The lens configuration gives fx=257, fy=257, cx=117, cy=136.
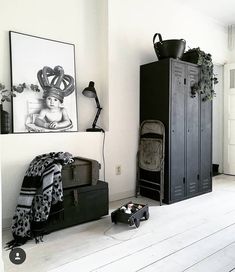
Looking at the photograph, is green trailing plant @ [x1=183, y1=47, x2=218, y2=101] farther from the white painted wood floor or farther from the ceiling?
the white painted wood floor

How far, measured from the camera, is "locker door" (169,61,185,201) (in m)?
3.20

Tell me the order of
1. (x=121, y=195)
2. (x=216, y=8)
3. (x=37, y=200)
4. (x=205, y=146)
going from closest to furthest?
(x=37, y=200) < (x=121, y=195) < (x=205, y=146) < (x=216, y=8)

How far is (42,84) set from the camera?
281 cm

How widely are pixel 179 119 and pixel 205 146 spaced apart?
70 cm

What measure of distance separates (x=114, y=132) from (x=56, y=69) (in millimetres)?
1066

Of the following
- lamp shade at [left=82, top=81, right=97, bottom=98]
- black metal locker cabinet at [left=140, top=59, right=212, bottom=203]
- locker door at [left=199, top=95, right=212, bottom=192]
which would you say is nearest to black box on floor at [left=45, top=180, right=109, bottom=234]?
black metal locker cabinet at [left=140, top=59, right=212, bottom=203]

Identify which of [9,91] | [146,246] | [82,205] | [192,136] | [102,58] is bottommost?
[146,246]

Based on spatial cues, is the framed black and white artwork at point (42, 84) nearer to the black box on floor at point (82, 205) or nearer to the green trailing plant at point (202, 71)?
the black box on floor at point (82, 205)

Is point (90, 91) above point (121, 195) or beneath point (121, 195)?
above

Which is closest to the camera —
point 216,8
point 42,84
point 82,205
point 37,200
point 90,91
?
point 37,200

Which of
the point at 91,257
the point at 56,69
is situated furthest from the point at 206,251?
the point at 56,69

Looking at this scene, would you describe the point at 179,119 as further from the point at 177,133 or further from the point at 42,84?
the point at 42,84

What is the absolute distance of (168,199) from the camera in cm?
319

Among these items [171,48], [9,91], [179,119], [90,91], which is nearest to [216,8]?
[171,48]
